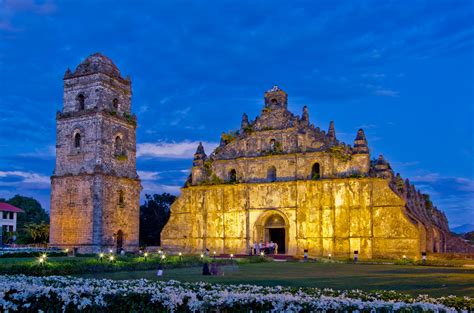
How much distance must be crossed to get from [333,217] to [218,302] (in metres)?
28.7

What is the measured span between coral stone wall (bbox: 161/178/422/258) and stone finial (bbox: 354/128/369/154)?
2.28m

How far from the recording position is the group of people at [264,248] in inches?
1580

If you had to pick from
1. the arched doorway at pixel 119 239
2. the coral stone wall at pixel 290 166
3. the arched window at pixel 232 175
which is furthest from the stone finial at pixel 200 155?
the arched doorway at pixel 119 239

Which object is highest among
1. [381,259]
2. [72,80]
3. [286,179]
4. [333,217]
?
[72,80]

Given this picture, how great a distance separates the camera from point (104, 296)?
39.1 ft

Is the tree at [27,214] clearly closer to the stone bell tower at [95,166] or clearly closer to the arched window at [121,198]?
the stone bell tower at [95,166]

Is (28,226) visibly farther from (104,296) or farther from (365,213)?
(104,296)

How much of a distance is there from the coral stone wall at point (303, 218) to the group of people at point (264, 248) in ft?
2.45

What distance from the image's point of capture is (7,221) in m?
73.7

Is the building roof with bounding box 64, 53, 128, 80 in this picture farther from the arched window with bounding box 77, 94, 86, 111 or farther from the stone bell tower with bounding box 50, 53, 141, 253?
the arched window with bounding box 77, 94, 86, 111

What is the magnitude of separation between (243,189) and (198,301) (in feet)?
103

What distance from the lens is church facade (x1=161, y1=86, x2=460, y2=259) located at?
37.0 m

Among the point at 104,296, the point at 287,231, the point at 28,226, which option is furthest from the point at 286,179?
the point at 28,226

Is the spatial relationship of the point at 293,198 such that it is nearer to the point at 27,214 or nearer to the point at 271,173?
the point at 271,173
